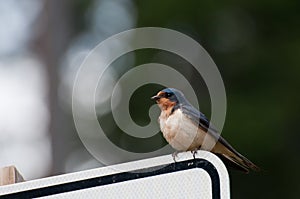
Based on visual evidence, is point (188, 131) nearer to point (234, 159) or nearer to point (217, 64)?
point (234, 159)

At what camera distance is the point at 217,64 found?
604cm

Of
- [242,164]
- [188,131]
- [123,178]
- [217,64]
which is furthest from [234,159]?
[217,64]

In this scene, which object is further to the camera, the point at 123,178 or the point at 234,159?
the point at 234,159

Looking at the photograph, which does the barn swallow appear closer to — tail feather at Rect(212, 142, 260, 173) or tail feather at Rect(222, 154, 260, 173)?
tail feather at Rect(212, 142, 260, 173)

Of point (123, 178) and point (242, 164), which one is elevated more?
point (242, 164)

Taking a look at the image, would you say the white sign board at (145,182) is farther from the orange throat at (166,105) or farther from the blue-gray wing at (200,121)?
the orange throat at (166,105)

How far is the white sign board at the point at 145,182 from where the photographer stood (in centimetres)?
162

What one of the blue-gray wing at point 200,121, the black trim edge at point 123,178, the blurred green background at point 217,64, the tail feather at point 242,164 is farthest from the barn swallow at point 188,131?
the blurred green background at point 217,64

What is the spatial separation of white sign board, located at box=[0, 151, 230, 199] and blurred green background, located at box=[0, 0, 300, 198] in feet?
10.4

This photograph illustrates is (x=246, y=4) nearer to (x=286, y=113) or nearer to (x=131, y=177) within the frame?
(x=286, y=113)

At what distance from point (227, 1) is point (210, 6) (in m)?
0.22

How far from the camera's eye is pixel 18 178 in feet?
5.91

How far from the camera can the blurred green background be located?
5.39 metres

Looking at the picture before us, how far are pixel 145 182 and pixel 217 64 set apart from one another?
440 cm
